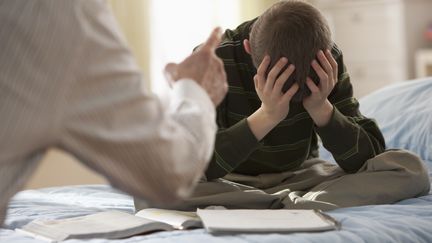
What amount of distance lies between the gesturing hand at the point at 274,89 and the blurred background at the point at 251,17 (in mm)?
1745

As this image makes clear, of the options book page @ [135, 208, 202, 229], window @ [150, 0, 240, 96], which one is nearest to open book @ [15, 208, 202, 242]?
book page @ [135, 208, 202, 229]

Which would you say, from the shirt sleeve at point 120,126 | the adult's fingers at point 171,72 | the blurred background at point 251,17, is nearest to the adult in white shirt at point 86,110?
the shirt sleeve at point 120,126

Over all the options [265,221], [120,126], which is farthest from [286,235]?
[120,126]

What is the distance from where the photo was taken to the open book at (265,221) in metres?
1.29

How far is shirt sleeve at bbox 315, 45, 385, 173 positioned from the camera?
1595 mm

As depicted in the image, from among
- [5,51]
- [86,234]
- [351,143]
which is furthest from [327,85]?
[5,51]

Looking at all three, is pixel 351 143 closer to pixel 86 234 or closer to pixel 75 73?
pixel 86 234

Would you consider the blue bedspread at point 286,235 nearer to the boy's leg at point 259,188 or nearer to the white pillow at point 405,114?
the boy's leg at point 259,188

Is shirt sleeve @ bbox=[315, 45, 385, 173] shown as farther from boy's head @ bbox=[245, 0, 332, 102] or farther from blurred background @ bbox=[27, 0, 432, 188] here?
blurred background @ bbox=[27, 0, 432, 188]

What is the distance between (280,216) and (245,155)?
0.20 meters

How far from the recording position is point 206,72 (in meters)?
0.98

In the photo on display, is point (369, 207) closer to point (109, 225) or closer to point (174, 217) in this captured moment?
point (174, 217)

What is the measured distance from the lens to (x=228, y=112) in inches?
67.3

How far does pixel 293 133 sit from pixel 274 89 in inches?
10.5
